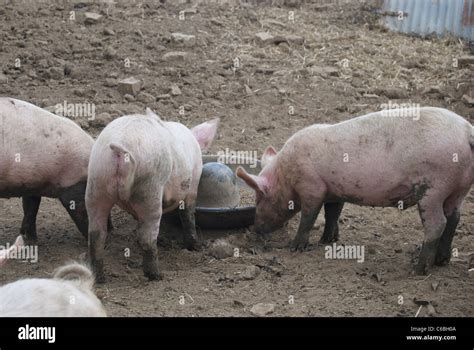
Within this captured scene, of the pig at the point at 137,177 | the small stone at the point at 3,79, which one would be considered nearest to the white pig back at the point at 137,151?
the pig at the point at 137,177

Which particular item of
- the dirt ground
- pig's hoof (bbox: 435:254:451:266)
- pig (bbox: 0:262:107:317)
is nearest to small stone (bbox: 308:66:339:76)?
the dirt ground

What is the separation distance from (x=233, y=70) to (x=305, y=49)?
1195mm

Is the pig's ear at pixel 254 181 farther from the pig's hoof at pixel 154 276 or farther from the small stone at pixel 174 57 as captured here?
the small stone at pixel 174 57

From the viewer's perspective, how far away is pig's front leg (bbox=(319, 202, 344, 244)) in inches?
289

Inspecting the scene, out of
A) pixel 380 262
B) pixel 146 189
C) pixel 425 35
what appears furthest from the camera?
pixel 425 35

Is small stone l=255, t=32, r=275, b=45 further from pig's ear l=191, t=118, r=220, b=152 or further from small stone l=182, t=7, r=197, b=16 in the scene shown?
pig's ear l=191, t=118, r=220, b=152

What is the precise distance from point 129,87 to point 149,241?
409 centimetres

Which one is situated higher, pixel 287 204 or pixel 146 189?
pixel 146 189

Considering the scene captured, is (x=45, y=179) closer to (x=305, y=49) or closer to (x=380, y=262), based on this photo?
(x=380, y=262)

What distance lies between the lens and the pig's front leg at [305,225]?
23.3ft

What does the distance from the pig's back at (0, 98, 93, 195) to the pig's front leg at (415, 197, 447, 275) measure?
2.52m

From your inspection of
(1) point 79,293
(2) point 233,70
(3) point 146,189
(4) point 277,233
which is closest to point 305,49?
(2) point 233,70

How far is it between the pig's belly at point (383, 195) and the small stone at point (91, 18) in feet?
18.3

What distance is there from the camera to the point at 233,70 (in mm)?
10969
